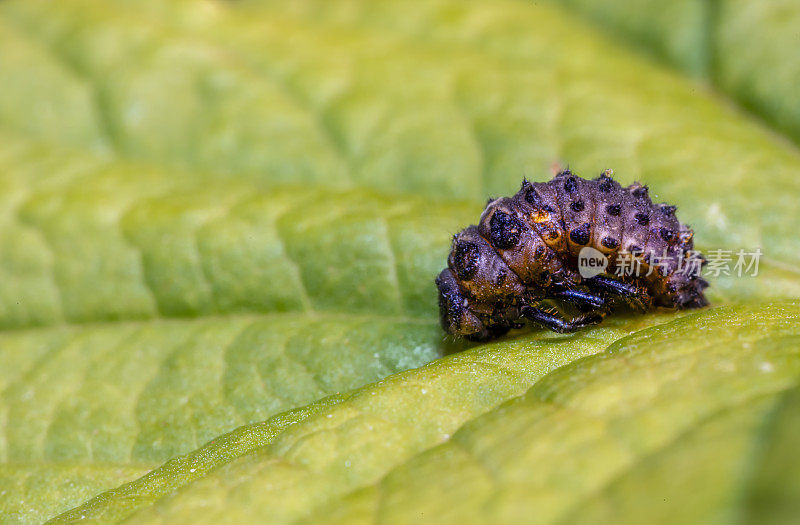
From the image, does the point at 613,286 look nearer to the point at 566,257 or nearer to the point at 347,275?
the point at 566,257

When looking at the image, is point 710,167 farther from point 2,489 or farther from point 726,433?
point 2,489

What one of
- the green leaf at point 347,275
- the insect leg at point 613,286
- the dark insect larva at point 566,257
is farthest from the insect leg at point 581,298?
the green leaf at point 347,275

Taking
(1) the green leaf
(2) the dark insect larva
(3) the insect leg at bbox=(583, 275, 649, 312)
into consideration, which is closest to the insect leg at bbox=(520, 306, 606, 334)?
(2) the dark insect larva

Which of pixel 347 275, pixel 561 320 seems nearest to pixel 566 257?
pixel 561 320

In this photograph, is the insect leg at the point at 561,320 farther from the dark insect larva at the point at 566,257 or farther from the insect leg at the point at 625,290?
the insect leg at the point at 625,290

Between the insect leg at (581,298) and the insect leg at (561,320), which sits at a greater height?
the insect leg at (581,298)

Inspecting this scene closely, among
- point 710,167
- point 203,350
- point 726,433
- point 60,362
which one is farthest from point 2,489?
point 710,167
